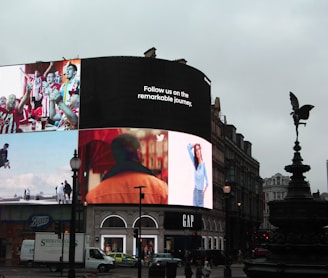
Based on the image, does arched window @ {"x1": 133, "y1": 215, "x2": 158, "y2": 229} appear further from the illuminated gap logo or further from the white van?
the white van

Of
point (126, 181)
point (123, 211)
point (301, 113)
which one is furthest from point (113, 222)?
point (301, 113)

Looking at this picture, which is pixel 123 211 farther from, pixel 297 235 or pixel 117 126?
pixel 297 235

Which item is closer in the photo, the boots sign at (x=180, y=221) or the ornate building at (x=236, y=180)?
the boots sign at (x=180, y=221)

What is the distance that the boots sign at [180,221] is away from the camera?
8050 cm

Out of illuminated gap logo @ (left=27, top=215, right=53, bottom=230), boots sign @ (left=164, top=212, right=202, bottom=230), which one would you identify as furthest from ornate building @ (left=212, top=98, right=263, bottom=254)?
illuminated gap logo @ (left=27, top=215, right=53, bottom=230)

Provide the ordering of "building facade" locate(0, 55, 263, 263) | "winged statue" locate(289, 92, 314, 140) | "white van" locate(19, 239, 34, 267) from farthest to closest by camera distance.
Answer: "building facade" locate(0, 55, 263, 263), "white van" locate(19, 239, 34, 267), "winged statue" locate(289, 92, 314, 140)

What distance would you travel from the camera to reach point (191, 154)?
83125 millimetres

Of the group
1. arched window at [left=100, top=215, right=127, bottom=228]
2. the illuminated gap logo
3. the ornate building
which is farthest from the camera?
the ornate building

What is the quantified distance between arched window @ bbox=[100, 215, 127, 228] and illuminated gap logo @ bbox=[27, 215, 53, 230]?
835 cm

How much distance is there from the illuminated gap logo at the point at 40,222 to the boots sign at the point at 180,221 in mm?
17395

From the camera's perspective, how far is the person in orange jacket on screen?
3091 inches

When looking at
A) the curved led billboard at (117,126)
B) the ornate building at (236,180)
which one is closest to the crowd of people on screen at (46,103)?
the curved led billboard at (117,126)

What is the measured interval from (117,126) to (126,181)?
26.8ft

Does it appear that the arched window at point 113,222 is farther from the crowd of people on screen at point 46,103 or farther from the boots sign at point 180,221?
the crowd of people on screen at point 46,103
